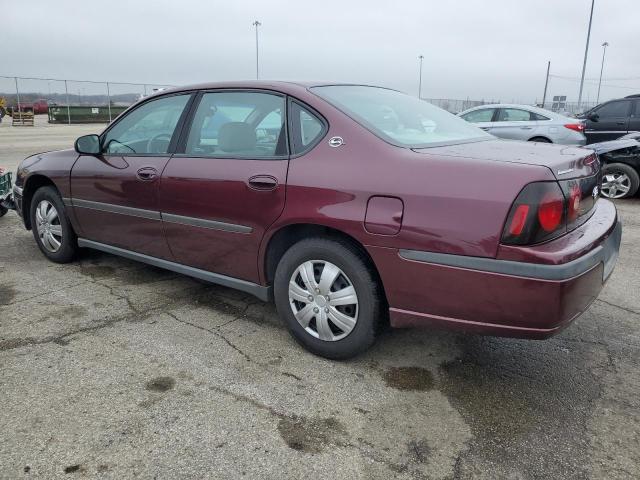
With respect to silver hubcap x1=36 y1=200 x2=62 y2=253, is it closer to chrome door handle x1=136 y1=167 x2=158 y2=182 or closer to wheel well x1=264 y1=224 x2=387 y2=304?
chrome door handle x1=136 y1=167 x2=158 y2=182

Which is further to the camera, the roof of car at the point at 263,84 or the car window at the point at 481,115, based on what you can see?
the car window at the point at 481,115

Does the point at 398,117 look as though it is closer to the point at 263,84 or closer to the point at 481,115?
the point at 263,84

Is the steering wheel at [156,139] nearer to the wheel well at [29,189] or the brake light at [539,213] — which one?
the wheel well at [29,189]

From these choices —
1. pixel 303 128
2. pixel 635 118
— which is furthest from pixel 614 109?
pixel 303 128

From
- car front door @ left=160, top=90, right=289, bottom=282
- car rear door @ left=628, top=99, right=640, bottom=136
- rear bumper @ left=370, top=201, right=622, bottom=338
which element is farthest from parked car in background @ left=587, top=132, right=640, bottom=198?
car front door @ left=160, top=90, right=289, bottom=282

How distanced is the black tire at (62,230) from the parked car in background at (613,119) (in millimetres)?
11082

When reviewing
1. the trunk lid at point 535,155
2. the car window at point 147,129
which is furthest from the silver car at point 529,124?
the car window at point 147,129

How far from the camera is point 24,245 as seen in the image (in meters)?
5.47

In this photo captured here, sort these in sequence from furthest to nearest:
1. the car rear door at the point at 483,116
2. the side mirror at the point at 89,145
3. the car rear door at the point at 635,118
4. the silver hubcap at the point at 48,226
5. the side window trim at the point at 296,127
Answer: the car rear door at the point at 483,116
the car rear door at the point at 635,118
the silver hubcap at the point at 48,226
the side mirror at the point at 89,145
the side window trim at the point at 296,127

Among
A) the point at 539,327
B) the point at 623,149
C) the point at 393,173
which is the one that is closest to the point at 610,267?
the point at 539,327

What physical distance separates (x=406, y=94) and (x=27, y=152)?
13.0 meters

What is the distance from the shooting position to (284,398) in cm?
269

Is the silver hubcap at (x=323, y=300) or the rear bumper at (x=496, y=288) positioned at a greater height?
the rear bumper at (x=496, y=288)

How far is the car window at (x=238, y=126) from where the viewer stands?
3205mm
